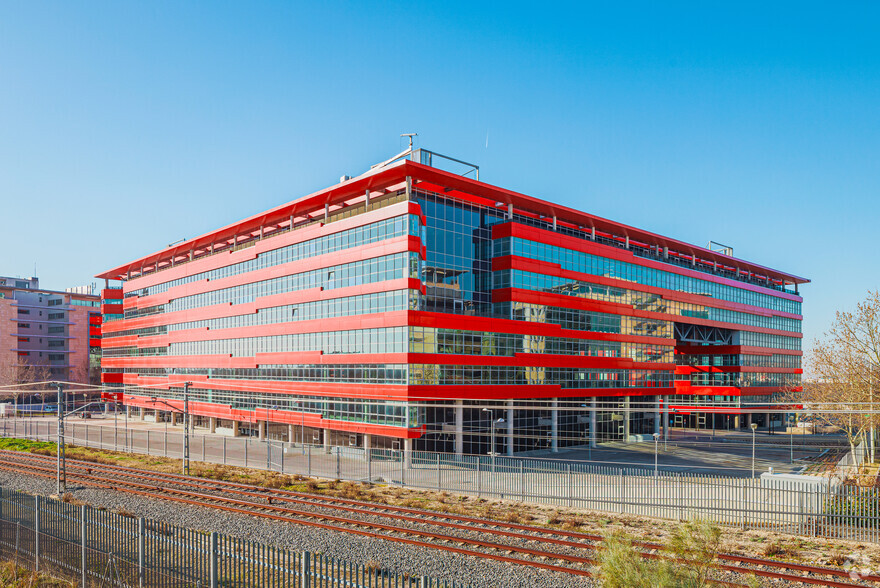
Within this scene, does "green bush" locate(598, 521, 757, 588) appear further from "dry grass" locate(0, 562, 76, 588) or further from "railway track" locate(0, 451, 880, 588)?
"dry grass" locate(0, 562, 76, 588)

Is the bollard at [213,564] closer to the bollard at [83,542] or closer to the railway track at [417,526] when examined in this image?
the bollard at [83,542]

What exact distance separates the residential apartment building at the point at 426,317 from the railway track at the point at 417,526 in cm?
1170

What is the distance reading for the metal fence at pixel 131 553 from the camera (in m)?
13.6

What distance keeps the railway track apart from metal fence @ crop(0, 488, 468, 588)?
4.64m

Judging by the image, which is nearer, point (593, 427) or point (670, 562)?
point (670, 562)

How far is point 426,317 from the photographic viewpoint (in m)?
45.6

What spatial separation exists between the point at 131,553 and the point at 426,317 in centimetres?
3144

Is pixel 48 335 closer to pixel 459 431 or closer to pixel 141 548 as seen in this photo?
pixel 459 431

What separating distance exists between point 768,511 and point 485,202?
117ft

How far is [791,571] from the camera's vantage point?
18.6 meters

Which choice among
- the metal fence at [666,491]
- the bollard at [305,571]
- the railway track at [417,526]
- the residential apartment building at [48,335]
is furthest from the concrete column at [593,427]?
the residential apartment building at [48,335]

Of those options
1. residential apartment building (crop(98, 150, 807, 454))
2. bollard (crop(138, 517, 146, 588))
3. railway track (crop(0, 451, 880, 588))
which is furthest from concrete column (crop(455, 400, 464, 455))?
bollard (crop(138, 517, 146, 588))

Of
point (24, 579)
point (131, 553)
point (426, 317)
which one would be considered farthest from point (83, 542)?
point (426, 317)

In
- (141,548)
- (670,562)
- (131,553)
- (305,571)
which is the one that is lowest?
(131,553)
